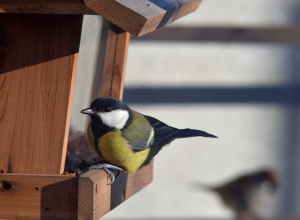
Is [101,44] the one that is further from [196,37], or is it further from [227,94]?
[227,94]

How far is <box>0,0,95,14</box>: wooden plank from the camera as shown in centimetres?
171

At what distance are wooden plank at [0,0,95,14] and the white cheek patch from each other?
552 millimetres

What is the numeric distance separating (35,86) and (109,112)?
1.22 feet

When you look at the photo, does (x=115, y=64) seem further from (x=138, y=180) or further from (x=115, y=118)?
(x=138, y=180)

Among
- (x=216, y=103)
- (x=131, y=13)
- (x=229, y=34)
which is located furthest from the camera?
(x=216, y=103)

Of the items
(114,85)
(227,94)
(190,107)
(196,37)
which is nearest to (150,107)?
(190,107)

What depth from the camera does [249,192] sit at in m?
5.69

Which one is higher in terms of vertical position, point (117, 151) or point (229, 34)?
point (229, 34)

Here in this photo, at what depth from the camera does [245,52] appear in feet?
16.5

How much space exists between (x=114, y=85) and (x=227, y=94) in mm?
2763

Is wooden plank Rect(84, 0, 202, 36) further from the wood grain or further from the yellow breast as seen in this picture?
the yellow breast

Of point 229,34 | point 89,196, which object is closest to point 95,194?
point 89,196

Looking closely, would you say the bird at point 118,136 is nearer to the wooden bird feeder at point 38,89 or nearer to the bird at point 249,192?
the wooden bird feeder at point 38,89

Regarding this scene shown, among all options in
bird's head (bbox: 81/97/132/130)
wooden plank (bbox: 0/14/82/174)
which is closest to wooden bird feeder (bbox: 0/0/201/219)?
wooden plank (bbox: 0/14/82/174)
